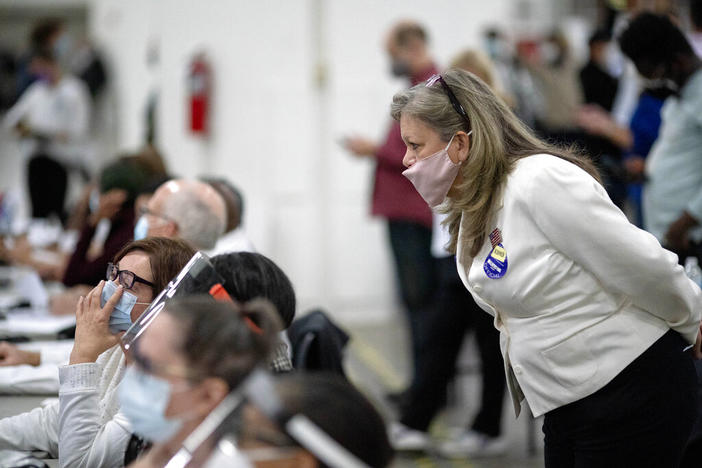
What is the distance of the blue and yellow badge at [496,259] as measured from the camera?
2.33 meters

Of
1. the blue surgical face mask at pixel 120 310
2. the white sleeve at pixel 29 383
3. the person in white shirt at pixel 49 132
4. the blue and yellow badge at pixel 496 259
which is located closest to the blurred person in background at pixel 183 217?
the white sleeve at pixel 29 383

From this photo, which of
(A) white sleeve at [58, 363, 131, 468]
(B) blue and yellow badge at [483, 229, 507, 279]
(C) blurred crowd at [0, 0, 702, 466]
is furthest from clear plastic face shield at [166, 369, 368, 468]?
(B) blue and yellow badge at [483, 229, 507, 279]

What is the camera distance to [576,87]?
7.48m

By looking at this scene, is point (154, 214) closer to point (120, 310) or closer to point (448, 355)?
point (120, 310)

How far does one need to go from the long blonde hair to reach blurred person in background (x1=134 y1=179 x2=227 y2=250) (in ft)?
4.36

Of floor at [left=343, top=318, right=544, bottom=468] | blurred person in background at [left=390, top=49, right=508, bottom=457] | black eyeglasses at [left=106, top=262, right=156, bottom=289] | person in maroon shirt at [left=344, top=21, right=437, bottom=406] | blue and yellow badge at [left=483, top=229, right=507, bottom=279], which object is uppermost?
blue and yellow badge at [left=483, top=229, right=507, bottom=279]

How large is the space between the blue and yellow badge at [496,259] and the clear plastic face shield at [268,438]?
0.84m

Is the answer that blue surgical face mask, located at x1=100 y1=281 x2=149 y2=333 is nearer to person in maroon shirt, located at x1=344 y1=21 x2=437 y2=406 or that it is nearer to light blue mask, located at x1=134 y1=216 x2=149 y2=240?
light blue mask, located at x1=134 y1=216 x2=149 y2=240

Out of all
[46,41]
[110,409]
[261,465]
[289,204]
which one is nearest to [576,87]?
[289,204]

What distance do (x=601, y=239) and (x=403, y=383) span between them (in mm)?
3911

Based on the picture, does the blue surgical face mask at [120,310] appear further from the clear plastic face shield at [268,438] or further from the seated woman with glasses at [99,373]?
the clear plastic face shield at [268,438]

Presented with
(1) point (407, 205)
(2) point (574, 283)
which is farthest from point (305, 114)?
(2) point (574, 283)

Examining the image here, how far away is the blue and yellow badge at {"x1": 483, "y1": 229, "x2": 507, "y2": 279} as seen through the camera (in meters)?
2.33

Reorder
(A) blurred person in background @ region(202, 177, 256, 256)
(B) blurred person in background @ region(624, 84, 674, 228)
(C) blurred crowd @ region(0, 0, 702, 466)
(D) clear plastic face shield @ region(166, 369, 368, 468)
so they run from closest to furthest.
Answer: (D) clear plastic face shield @ region(166, 369, 368, 468) < (C) blurred crowd @ region(0, 0, 702, 466) < (A) blurred person in background @ region(202, 177, 256, 256) < (B) blurred person in background @ region(624, 84, 674, 228)
